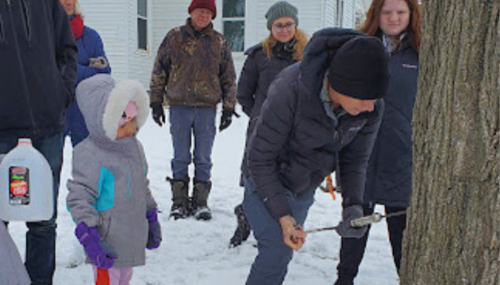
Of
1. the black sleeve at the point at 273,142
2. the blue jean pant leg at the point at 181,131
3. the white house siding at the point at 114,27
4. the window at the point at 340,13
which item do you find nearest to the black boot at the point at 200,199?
the blue jean pant leg at the point at 181,131

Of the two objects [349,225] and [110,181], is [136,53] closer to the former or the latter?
[110,181]

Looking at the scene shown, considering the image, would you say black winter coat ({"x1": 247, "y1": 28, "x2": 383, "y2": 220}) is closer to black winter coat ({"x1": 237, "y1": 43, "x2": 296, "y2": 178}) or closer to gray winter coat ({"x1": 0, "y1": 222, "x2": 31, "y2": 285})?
gray winter coat ({"x1": 0, "y1": 222, "x2": 31, "y2": 285})

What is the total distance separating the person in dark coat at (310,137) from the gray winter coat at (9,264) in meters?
1.10

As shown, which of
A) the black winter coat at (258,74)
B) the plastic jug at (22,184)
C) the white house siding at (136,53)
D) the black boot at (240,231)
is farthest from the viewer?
the white house siding at (136,53)

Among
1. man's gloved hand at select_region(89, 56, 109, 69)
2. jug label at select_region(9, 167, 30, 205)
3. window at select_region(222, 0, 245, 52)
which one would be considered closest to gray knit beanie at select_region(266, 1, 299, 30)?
man's gloved hand at select_region(89, 56, 109, 69)

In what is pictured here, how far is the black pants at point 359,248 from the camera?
9.59 ft

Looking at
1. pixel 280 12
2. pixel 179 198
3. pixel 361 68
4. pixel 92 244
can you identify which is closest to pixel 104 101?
pixel 92 244

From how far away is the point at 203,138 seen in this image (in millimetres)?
4656

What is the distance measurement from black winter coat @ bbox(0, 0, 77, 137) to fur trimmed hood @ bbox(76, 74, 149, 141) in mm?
228

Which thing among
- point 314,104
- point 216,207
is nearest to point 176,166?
point 216,207

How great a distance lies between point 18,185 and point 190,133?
254cm

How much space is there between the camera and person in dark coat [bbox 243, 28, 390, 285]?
1.91 metres

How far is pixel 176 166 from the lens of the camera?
4703mm

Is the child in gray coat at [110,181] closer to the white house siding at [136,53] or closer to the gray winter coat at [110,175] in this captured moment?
the gray winter coat at [110,175]
